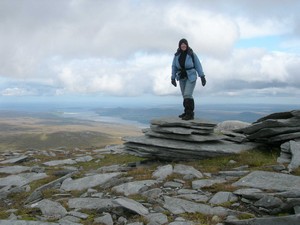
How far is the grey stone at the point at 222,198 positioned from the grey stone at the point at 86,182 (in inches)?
211

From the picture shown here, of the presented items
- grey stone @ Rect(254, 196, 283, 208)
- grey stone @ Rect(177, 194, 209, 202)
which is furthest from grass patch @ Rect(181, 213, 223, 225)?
grey stone @ Rect(254, 196, 283, 208)

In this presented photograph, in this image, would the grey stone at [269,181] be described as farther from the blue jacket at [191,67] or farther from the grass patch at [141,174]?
the blue jacket at [191,67]

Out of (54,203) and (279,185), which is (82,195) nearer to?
(54,203)

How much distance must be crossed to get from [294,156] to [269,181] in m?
3.22

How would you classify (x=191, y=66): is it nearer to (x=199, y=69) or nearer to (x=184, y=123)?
(x=199, y=69)

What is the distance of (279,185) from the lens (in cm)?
1271

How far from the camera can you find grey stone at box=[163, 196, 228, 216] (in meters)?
10.8

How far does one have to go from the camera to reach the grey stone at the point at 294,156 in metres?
14.8

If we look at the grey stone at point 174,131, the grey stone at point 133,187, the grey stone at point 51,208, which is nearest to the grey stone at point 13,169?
the grey stone at point 174,131

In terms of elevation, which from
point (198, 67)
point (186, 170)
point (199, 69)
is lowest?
point (186, 170)

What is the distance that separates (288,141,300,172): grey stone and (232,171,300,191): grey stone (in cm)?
128

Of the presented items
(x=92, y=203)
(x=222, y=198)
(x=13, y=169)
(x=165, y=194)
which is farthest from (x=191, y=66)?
(x=13, y=169)

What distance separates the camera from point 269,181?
13242 mm

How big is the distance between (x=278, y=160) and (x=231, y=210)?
6.91m
